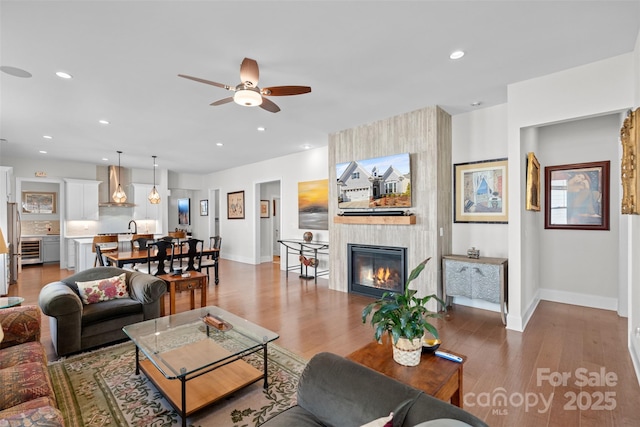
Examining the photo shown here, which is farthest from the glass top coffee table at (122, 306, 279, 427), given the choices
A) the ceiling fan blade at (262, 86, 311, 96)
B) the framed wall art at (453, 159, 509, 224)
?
the framed wall art at (453, 159, 509, 224)

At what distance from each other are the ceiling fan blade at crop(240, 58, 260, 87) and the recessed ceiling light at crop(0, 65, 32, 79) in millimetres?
2381

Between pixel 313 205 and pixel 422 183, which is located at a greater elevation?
pixel 422 183

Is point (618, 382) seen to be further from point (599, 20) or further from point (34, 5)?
point (34, 5)

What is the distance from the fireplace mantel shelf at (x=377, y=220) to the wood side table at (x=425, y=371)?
8.83 feet

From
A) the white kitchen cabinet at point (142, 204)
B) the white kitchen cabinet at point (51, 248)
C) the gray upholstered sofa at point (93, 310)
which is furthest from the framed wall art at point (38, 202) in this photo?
the gray upholstered sofa at point (93, 310)

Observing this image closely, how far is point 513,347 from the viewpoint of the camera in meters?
2.99

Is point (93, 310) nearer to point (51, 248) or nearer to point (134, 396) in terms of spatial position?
point (134, 396)

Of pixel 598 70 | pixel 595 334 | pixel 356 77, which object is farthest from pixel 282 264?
pixel 598 70

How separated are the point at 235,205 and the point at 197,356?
6.97 m

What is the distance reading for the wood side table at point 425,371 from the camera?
1423 millimetres

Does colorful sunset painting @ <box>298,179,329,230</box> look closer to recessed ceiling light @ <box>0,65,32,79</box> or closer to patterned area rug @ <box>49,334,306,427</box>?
patterned area rug @ <box>49,334,306,427</box>

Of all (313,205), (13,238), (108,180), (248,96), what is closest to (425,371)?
(248,96)

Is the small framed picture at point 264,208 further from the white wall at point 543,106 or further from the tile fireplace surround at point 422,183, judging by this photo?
the white wall at point 543,106

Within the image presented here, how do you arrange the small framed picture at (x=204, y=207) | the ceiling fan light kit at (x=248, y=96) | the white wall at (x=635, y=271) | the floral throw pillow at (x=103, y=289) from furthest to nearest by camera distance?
the small framed picture at (x=204, y=207) → the floral throw pillow at (x=103, y=289) → the ceiling fan light kit at (x=248, y=96) → the white wall at (x=635, y=271)
